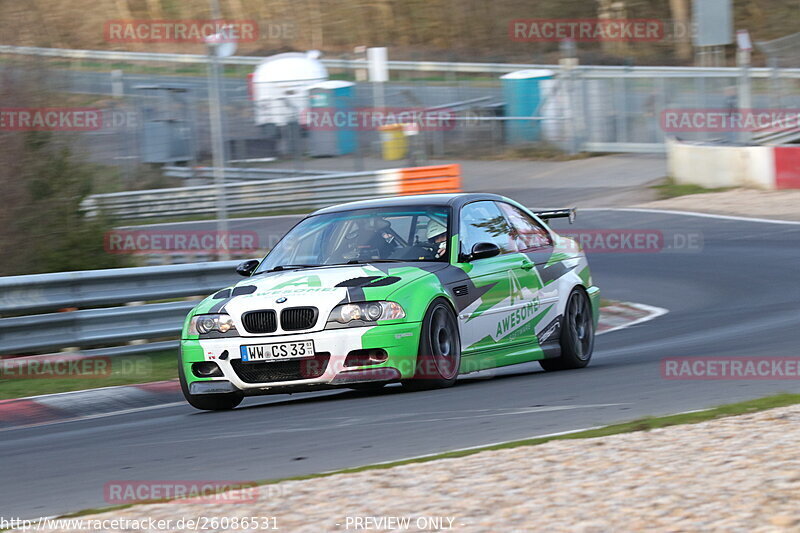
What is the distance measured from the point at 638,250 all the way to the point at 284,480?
17182 millimetres

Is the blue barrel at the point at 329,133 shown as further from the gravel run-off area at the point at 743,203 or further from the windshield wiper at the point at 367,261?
the windshield wiper at the point at 367,261

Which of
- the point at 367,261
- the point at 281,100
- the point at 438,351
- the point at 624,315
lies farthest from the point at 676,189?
the point at 438,351

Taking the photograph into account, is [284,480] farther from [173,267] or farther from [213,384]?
[173,267]

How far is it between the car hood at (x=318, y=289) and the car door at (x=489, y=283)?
0.42 m

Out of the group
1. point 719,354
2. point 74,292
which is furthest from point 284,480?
point 74,292

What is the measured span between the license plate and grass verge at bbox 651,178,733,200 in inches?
784

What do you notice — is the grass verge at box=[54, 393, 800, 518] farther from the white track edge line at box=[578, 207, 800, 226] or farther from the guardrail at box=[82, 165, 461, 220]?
the guardrail at box=[82, 165, 461, 220]

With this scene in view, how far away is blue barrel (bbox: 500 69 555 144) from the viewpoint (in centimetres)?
3616

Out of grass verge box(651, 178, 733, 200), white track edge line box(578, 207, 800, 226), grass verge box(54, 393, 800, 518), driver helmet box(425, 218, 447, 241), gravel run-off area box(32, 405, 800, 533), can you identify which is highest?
driver helmet box(425, 218, 447, 241)

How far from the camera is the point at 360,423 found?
306 inches

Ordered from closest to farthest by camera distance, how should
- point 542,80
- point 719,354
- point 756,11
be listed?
point 719,354, point 542,80, point 756,11

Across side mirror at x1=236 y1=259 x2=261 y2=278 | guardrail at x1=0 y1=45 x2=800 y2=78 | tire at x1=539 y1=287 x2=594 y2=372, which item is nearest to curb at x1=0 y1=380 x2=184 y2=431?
side mirror at x1=236 y1=259 x2=261 y2=278

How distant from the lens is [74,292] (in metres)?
12.1

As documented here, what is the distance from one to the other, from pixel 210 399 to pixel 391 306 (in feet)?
4.94
